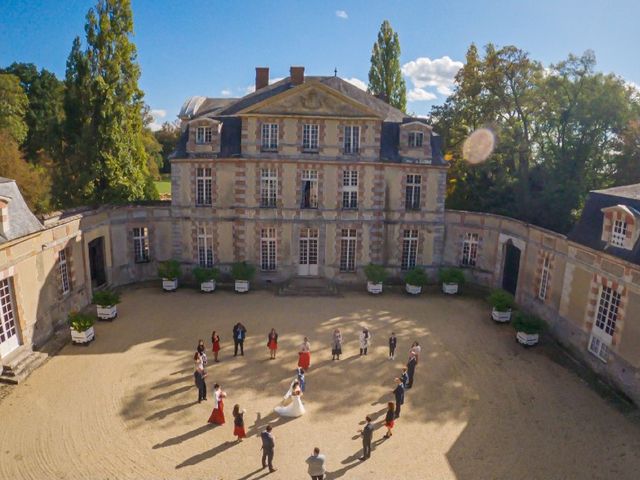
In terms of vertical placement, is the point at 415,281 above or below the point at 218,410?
above

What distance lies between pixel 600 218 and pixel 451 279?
28.3 feet

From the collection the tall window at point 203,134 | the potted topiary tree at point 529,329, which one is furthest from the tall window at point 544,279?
the tall window at point 203,134

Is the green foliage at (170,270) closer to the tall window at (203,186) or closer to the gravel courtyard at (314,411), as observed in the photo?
the tall window at (203,186)

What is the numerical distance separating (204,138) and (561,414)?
20224mm

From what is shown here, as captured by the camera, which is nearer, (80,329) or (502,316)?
(80,329)

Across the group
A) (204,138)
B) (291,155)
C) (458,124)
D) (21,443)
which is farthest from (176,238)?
(458,124)

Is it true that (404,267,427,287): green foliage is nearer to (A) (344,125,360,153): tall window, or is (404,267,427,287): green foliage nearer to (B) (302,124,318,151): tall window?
(A) (344,125,360,153): tall window

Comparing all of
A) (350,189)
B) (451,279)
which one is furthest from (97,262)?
(451,279)

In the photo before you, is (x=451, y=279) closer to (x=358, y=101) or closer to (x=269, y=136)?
(x=358, y=101)

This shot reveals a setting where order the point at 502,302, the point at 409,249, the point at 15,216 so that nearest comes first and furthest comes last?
the point at 15,216, the point at 502,302, the point at 409,249

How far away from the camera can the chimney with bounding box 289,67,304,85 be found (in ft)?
86.3

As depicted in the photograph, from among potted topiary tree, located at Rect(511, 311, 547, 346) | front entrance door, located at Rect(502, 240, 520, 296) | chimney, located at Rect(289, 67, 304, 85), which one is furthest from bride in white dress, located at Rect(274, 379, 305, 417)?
chimney, located at Rect(289, 67, 304, 85)

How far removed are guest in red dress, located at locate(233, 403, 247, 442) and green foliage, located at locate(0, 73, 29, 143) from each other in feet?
116

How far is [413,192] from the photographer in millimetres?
25062
